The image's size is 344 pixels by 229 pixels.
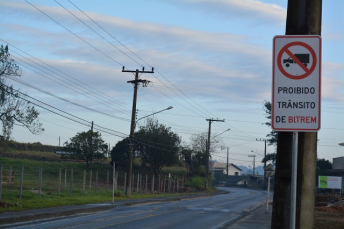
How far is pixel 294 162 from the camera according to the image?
14.6 ft

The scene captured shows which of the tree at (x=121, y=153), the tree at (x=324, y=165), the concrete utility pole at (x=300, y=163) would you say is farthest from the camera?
the tree at (x=324, y=165)

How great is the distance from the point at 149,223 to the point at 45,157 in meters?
60.6

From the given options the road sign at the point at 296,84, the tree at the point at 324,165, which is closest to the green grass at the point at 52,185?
the road sign at the point at 296,84

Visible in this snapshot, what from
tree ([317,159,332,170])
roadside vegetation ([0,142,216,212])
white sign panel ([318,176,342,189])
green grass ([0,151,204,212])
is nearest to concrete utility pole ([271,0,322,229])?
green grass ([0,151,204,212])

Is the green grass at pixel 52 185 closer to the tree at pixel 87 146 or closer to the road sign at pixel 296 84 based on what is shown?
the tree at pixel 87 146

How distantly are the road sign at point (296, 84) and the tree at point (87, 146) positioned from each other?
2499 inches

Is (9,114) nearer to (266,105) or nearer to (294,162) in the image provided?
(294,162)

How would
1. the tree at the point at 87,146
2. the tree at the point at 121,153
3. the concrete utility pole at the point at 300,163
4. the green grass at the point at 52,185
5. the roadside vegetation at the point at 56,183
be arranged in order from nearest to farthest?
the concrete utility pole at the point at 300,163 → the green grass at the point at 52,185 → the roadside vegetation at the point at 56,183 → the tree at the point at 87,146 → the tree at the point at 121,153

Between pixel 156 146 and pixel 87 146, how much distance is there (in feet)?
30.1

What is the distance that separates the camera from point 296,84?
459 cm

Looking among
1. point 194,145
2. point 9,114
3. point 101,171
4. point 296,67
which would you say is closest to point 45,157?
point 101,171

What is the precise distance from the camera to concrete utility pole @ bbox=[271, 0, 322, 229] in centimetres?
500

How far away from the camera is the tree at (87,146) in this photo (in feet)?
221

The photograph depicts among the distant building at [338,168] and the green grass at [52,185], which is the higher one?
the distant building at [338,168]
